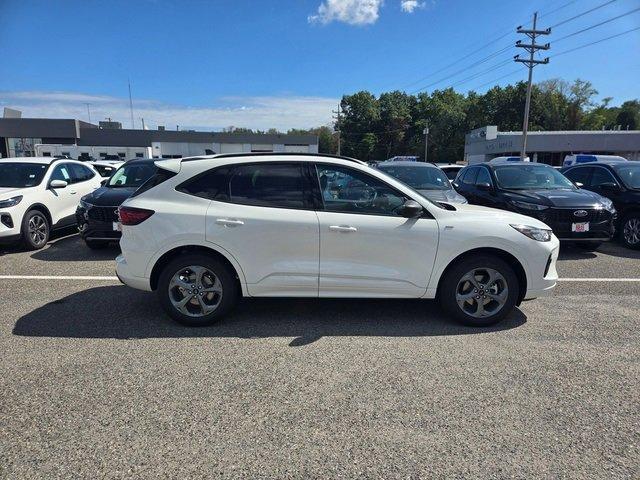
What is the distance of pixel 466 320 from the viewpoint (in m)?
4.48

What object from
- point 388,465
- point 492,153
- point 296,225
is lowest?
point 388,465

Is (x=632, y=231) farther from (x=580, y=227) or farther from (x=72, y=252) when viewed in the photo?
(x=72, y=252)

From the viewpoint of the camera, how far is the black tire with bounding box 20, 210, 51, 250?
7.99 m

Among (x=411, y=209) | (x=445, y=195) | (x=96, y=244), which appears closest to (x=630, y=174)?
(x=445, y=195)

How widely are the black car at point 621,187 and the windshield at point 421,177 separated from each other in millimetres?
2947

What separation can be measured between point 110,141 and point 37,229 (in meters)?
55.8

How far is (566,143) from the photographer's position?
157 feet

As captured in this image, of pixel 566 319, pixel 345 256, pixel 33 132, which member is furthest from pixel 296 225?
pixel 33 132

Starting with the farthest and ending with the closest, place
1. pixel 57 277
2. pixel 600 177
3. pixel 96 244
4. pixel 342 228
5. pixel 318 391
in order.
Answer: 1. pixel 600 177
2. pixel 96 244
3. pixel 57 277
4. pixel 342 228
5. pixel 318 391

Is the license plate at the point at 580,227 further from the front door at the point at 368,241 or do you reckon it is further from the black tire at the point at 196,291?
the black tire at the point at 196,291

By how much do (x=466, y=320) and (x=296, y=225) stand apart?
6.49ft

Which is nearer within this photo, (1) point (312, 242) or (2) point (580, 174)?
(1) point (312, 242)

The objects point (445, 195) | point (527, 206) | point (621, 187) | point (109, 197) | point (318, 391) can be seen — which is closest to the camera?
point (318, 391)

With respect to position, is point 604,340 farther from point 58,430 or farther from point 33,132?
point 33,132
